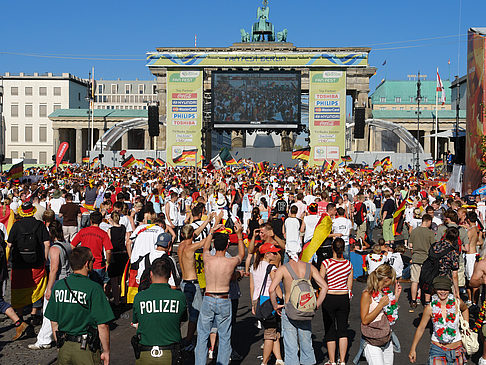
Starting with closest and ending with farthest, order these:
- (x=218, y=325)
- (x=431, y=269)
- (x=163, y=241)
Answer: (x=218, y=325), (x=163, y=241), (x=431, y=269)

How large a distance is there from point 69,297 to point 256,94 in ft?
163

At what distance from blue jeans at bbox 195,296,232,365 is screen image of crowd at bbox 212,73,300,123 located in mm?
47577

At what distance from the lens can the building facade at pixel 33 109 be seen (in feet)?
347

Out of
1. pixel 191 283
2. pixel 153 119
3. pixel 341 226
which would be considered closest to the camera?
pixel 191 283

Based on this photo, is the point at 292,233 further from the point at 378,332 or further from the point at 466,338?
the point at 466,338

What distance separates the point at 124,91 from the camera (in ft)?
574

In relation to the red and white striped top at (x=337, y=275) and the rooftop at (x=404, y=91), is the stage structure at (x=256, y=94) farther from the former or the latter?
the rooftop at (x=404, y=91)

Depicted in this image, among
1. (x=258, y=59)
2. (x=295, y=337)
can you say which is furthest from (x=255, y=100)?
(x=295, y=337)

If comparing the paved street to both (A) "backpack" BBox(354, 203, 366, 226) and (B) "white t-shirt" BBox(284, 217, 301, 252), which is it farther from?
(A) "backpack" BBox(354, 203, 366, 226)

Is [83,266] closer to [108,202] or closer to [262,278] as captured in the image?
[262,278]

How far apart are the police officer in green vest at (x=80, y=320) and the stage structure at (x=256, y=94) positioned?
4709cm

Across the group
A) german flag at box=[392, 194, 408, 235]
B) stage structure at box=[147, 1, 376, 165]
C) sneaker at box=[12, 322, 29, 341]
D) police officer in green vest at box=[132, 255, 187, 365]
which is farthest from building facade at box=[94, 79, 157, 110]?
police officer in green vest at box=[132, 255, 187, 365]

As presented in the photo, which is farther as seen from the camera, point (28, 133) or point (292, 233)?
point (28, 133)

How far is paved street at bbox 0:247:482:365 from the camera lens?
7738mm
